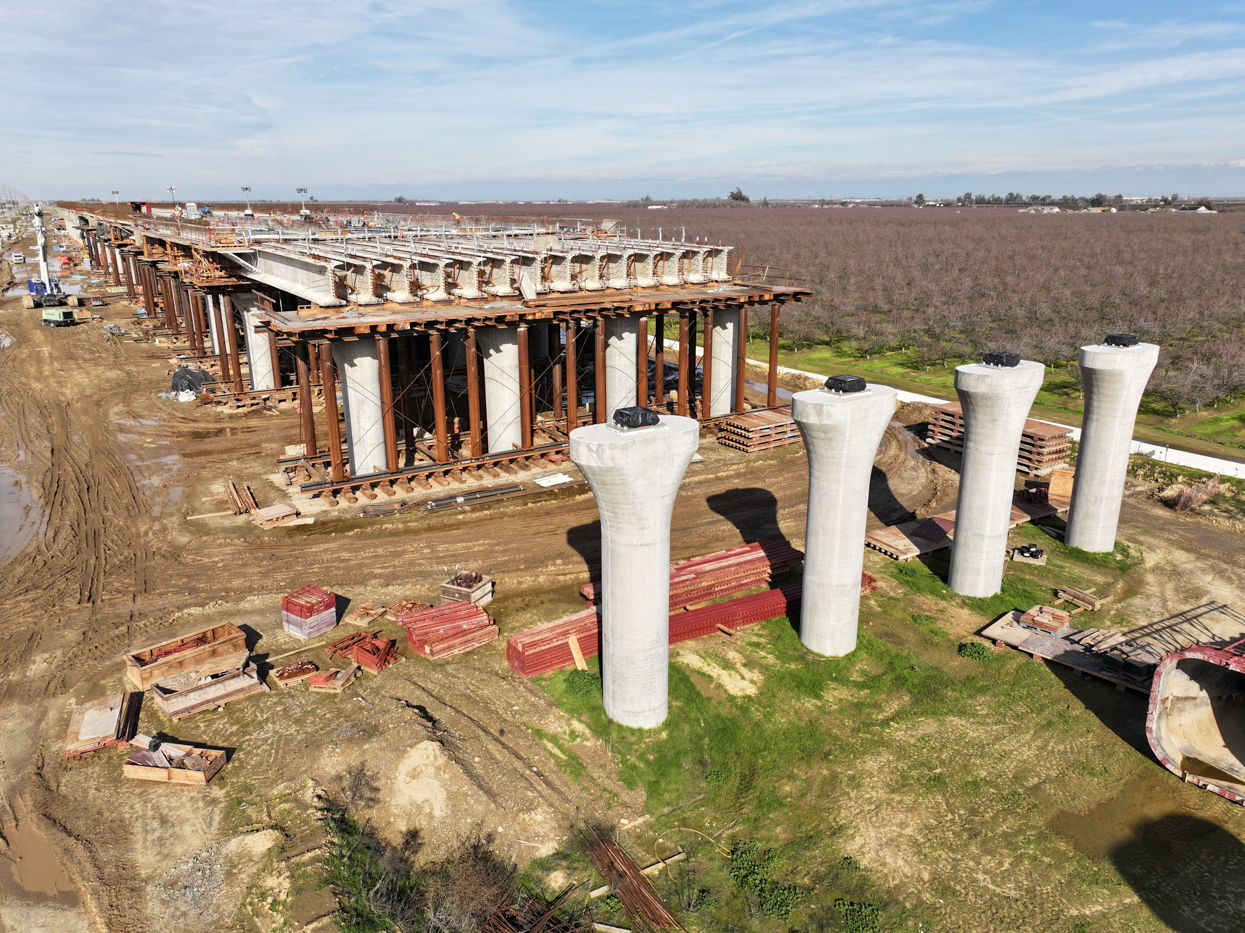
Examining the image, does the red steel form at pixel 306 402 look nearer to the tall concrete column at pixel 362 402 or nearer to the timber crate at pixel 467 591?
the tall concrete column at pixel 362 402

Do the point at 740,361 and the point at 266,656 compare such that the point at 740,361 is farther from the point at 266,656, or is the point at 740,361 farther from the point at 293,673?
the point at 293,673

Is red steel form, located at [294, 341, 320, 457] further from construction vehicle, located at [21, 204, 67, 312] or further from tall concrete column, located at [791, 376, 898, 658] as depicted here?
construction vehicle, located at [21, 204, 67, 312]

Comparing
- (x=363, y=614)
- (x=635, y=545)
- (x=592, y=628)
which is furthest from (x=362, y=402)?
(x=635, y=545)

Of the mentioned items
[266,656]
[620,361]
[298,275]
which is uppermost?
[298,275]

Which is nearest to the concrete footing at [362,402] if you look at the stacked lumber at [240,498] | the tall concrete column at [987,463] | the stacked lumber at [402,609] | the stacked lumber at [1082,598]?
the stacked lumber at [240,498]

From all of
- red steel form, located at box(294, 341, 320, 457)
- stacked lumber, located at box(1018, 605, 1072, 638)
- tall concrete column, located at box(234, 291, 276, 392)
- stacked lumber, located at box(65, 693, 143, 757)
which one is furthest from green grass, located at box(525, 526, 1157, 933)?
tall concrete column, located at box(234, 291, 276, 392)

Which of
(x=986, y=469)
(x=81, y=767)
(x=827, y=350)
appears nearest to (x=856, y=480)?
(x=986, y=469)
